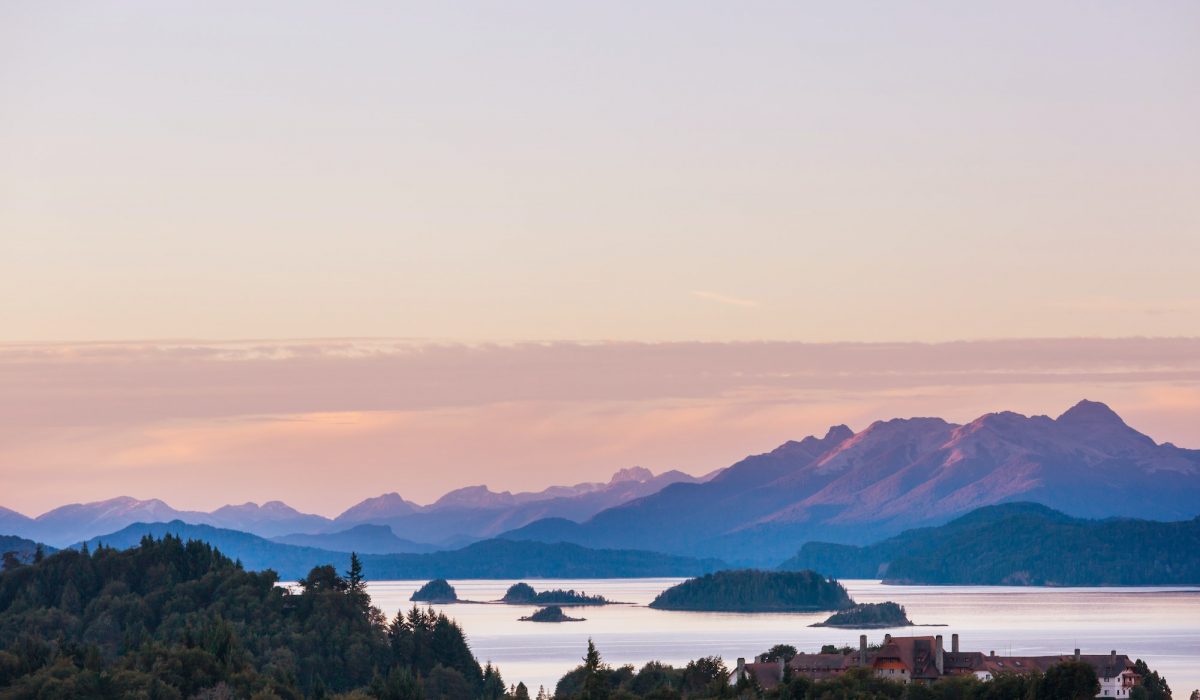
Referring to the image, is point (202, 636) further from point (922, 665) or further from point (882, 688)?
point (922, 665)

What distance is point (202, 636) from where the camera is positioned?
132m

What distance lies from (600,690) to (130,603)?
74782 millimetres

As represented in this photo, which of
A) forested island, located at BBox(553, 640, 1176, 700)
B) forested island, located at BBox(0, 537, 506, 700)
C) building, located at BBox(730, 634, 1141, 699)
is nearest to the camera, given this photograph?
forested island, located at BBox(553, 640, 1176, 700)

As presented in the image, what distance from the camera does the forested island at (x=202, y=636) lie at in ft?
375

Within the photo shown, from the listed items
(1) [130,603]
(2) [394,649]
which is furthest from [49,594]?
(2) [394,649]

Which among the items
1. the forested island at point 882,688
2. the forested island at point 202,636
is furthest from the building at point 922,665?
the forested island at point 202,636

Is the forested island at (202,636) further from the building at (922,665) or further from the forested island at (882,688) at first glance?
the building at (922,665)

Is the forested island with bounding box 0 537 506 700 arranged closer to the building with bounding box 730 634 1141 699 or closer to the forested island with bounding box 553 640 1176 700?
the forested island with bounding box 553 640 1176 700

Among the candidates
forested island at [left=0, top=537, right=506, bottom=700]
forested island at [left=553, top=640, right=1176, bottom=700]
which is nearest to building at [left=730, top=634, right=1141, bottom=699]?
forested island at [left=553, top=640, right=1176, bottom=700]

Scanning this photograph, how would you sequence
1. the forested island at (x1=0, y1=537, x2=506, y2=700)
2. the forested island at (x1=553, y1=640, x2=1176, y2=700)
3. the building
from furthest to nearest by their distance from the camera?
the building → the forested island at (x1=0, y1=537, x2=506, y2=700) → the forested island at (x1=553, y1=640, x2=1176, y2=700)

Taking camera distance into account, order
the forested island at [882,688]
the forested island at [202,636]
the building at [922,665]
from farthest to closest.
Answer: the building at [922,665] < the forested island at [202,636] < the forested island at [882,688]

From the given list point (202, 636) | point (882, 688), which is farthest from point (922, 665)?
point (202, 636)

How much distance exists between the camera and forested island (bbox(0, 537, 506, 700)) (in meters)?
114

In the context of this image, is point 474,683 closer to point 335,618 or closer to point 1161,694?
point 335,618
